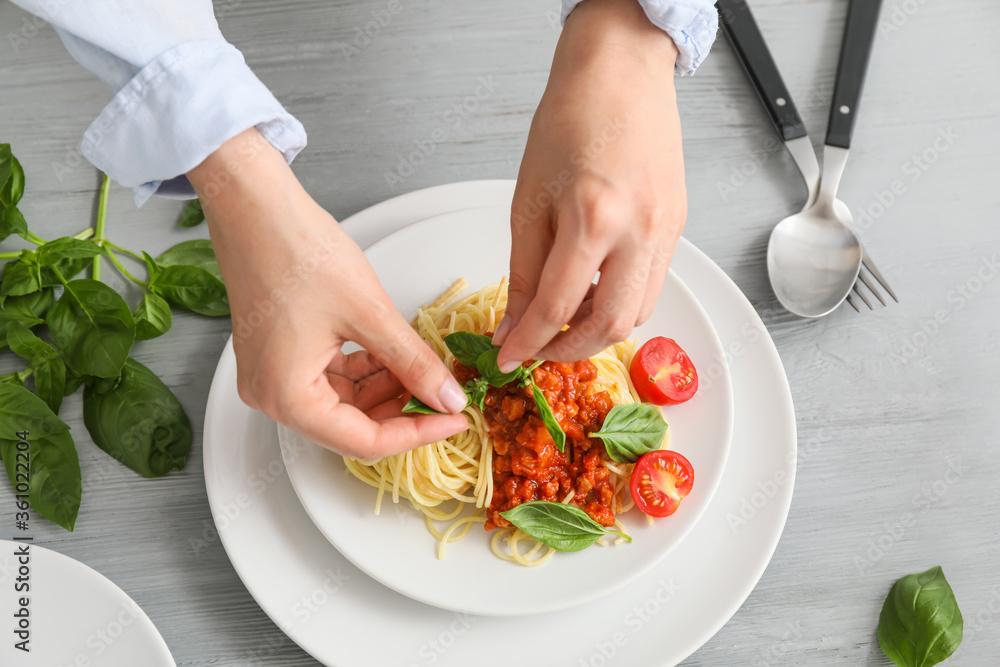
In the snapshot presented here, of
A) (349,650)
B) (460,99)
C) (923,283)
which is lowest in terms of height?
(349,650)

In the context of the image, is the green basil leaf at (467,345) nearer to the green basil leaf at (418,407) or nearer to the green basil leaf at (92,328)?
the green basil leaf at (418,407)

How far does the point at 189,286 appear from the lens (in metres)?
2.20

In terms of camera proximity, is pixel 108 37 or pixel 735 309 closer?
pixel 108 37

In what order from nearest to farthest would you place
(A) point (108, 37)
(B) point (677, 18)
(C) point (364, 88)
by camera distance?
(A) point (108, 37)
(B) point (677, 18)
(C) point (364, 88)

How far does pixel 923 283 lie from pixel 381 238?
6.31 ft

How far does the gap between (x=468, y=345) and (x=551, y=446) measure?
0.37 m

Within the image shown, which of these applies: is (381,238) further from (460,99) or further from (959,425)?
(959,425)

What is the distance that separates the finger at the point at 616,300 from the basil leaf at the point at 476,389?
0.38 meters

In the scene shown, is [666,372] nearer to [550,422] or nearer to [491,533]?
[550,422]

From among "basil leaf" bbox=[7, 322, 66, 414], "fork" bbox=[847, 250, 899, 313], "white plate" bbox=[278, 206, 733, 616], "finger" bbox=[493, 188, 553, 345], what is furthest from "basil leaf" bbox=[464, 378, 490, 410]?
"fork" bbox=[847, 250, 899, 313]

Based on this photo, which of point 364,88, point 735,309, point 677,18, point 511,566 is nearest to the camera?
point 677,18

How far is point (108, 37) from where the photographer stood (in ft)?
4.14

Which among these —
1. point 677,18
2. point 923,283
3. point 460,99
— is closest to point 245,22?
point 460,99

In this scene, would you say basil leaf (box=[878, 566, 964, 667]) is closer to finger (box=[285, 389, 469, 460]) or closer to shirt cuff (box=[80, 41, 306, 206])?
finger (box=[285, 389, 469, 460])
